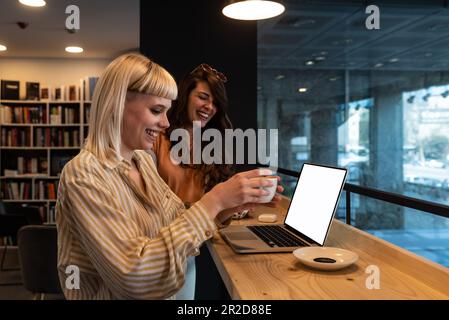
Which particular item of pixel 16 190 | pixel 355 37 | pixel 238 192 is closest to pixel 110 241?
pixel 238 192

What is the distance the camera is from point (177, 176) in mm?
1769

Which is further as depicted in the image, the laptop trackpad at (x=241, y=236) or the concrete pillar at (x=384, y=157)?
the concrete pillar at (x=384, y=157)

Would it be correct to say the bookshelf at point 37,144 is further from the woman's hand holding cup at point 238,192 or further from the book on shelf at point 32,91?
the woman's hand holding cup at point 238,192

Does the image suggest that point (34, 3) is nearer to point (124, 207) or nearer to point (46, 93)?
point (46, 93)

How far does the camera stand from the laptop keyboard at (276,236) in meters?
1.26

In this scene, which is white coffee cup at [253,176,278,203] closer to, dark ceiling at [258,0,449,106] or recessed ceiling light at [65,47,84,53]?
dark ceiling at [258,0,449,106]

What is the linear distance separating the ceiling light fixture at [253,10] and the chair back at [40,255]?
1.54 m

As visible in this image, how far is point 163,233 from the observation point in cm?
89

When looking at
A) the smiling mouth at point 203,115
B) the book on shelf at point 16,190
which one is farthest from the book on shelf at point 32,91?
the smiling mouth at point 203,115

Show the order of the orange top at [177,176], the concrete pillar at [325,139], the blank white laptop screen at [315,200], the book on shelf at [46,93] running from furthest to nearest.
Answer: the concrete pillar at [325,139] → the book on shelf at [46,93] → the orange top at [177,176] → the blank white laptop screen at [315,200]

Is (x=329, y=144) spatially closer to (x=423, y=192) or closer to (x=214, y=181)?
(x=423, y=192)

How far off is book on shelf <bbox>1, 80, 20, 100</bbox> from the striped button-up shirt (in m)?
5.85

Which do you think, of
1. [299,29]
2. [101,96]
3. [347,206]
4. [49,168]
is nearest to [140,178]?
[101,96]

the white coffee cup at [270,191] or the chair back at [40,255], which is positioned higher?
the white coffee cup at [270,191]
